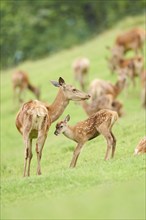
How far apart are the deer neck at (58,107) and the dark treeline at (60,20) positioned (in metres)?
36.5

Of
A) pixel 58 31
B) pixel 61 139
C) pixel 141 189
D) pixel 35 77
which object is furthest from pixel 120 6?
pixel 141 189

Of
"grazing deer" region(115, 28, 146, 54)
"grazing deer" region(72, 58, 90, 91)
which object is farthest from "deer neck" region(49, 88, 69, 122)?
"grazing deer" region(115, 28, 146, 54)

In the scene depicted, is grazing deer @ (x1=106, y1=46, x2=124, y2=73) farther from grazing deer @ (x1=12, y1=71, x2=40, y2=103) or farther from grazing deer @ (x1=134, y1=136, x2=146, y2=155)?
grazing deer @ (x1=134, y1=136, x2=146, y2=155)

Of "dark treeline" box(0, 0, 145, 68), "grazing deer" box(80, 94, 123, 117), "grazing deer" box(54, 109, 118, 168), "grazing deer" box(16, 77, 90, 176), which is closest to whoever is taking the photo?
"grazing deer" box(16, 77, 90, 176)

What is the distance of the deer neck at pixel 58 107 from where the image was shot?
53.9 ft

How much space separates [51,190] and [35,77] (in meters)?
24.3

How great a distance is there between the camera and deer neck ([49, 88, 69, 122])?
1642 centimetres

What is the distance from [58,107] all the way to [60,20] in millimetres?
47088

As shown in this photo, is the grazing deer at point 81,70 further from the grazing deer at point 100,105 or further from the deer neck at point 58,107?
the deer neck at point 58,107

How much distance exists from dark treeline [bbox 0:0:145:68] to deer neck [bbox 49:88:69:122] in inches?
1438

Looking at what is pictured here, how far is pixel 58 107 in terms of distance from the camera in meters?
16.5

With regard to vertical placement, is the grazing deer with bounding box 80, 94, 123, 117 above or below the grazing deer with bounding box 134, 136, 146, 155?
above

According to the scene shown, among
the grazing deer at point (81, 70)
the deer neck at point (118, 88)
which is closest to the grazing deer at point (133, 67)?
the grazing deer at point (81, 70)

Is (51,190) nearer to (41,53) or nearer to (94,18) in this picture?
(41,53)
